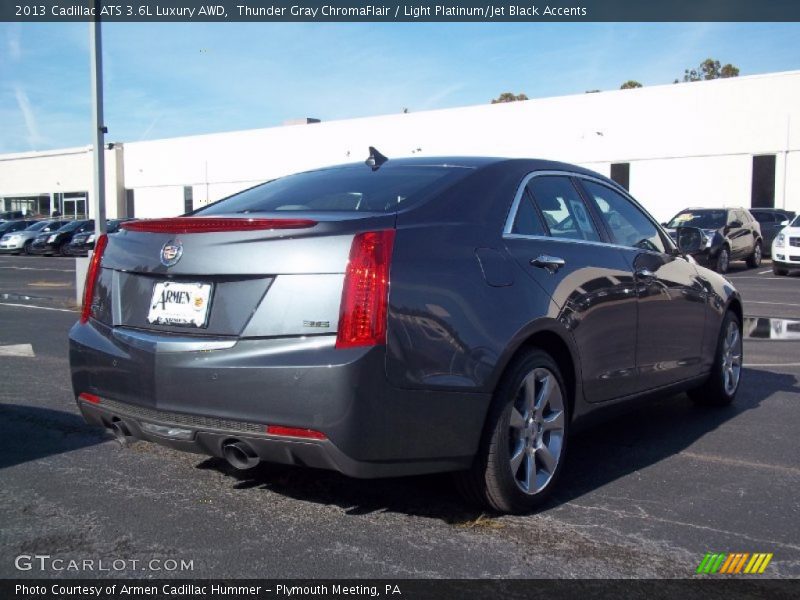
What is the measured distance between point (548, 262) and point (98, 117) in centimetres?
1134

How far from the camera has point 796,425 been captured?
5656mm

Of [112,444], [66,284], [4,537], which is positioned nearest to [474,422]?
[4,537]

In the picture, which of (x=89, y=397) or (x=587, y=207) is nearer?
(x=89, y=397)

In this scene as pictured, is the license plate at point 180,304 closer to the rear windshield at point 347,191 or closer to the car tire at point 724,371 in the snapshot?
the rear windshield at point 347,191

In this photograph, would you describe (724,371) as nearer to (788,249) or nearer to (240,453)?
(240,453)

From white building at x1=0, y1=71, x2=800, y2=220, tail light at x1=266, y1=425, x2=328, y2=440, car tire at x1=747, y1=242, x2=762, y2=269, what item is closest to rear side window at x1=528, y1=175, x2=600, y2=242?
tail light at x1=266, y1=425, x2=328, y2=440

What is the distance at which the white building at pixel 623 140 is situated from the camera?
31031 mm

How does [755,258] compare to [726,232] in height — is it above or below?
below

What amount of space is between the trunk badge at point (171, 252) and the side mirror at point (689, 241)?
3730 millimetres

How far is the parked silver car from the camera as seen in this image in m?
36.8
